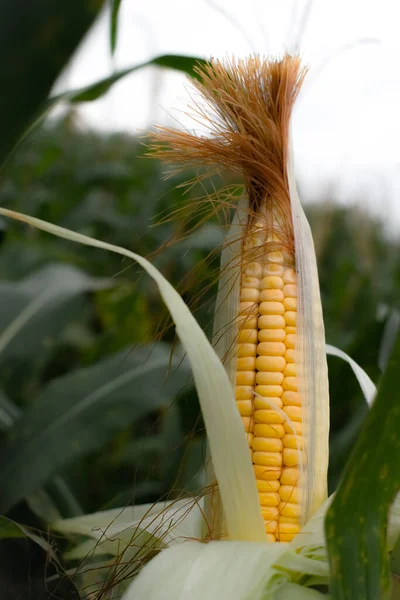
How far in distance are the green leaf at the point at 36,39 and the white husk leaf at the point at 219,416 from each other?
6.6 inches

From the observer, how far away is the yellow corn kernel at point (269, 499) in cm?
47

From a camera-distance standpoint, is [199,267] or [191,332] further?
[199,267]

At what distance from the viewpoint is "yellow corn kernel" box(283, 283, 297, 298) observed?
0.49 metres

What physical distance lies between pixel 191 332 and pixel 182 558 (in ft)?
0.50

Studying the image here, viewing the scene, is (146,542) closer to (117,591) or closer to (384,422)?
(117,591)

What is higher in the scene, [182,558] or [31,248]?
[31,248]

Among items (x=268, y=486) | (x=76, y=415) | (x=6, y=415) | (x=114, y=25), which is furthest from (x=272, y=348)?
(x=6, y=415)

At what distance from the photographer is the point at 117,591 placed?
1.78 feet

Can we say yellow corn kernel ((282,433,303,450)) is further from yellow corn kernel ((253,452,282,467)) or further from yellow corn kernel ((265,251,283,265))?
yellow corn kernel ((265,251,283,265))

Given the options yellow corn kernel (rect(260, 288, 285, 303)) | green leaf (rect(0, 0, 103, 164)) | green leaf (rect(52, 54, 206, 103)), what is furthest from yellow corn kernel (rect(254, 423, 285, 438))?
green leaf (rect(52, 54, 206, 103))

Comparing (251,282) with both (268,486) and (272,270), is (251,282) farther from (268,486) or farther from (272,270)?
(268,486)

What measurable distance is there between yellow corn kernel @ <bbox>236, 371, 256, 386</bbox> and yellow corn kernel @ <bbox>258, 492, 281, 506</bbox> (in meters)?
0.09

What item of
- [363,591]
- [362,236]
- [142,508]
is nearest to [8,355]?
[142,508]

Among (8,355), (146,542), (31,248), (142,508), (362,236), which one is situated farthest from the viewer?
(362,236)
